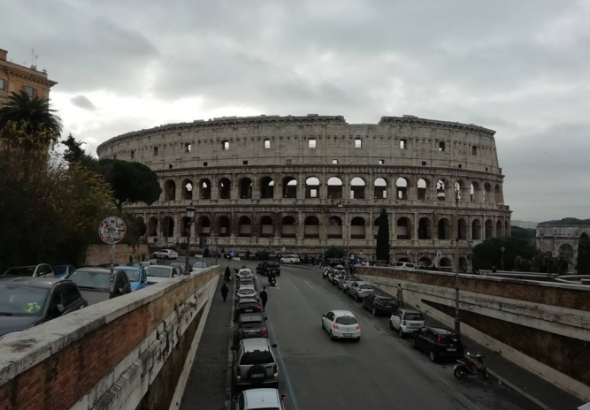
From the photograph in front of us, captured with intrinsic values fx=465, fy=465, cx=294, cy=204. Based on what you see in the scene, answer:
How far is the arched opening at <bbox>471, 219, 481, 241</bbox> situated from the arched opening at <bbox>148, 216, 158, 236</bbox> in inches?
2007

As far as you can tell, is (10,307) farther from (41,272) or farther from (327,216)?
(327,216)

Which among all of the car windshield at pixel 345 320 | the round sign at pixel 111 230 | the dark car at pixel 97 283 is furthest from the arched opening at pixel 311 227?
the round sign at pixel 111 230

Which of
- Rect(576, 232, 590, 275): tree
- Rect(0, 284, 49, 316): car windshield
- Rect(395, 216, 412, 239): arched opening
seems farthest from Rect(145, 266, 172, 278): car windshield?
Rect(395, 216, 412, 239): arched opening

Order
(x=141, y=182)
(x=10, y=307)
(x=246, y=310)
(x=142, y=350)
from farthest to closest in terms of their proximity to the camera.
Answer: (x=141, y=182) → (x=246, y=310) → (x=142, y=350) → (x=10, y=307)

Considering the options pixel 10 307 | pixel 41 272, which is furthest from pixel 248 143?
pixel 10 307

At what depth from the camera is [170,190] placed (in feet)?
250

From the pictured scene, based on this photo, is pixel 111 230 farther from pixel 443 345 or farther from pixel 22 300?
pixel 443 345

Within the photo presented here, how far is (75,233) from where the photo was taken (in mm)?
27547

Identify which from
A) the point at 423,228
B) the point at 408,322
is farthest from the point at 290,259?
the point at 408,322

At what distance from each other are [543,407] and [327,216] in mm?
53933

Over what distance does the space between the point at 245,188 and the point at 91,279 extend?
6315 cm

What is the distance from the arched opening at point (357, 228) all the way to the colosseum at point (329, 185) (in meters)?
0.15

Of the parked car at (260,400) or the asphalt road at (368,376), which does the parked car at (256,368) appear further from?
the parked car at (260,400)

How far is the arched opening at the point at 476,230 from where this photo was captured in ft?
239
